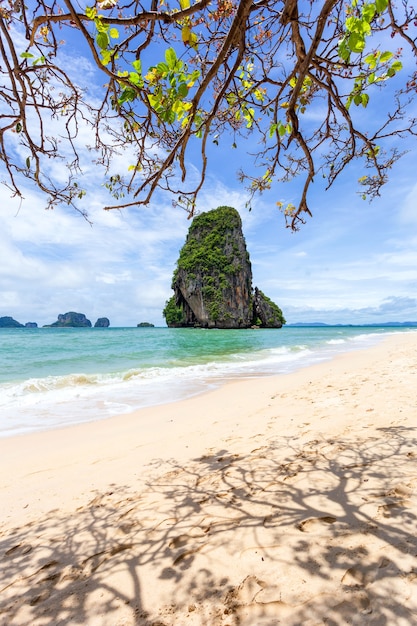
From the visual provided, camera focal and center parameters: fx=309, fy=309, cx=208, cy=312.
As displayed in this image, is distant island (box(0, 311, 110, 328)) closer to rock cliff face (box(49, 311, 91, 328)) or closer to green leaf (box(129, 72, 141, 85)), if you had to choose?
rock cliff face (box(49, 311, 91, 328))

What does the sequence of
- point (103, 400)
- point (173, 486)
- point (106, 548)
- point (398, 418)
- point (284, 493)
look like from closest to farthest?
point (106, 548)
point (284, 493)
point (173, 486)
point (398, 418)
point (103, 400)

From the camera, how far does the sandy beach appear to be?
159 centimetres

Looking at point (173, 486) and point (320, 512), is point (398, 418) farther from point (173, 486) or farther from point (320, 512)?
point (173, 486)

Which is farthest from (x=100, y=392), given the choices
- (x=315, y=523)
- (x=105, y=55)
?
(x=105, y=55)

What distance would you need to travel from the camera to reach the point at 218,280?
64188 millimetres

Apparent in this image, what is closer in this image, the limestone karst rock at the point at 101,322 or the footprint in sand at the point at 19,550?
the footprint in sand at the point at 19,550

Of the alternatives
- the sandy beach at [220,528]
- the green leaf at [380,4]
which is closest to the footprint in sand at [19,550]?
the sandy beach at [220,528]

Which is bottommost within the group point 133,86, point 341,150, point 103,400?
point 103,400

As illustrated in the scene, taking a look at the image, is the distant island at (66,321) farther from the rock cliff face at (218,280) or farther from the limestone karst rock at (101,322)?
the rock cliff face at (218,280)

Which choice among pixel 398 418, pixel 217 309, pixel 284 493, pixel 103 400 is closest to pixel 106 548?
pixel 284 493

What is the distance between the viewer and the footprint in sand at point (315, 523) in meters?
2.08

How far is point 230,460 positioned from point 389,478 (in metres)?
1.63

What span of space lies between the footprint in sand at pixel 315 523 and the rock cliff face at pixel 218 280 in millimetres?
59497

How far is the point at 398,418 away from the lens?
14.4 feet
